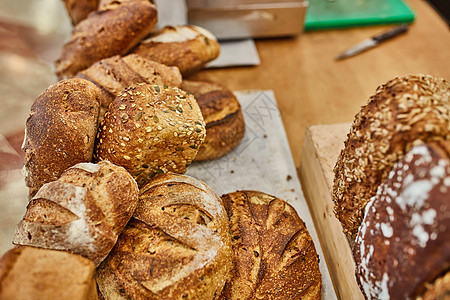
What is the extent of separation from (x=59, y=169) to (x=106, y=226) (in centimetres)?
35

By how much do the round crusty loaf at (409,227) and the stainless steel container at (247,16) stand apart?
1917mm

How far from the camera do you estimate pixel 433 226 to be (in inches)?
34.7

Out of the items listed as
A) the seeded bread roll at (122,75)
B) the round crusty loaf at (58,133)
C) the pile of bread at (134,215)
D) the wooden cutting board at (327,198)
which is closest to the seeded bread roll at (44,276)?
the pile of bread at (134,215)

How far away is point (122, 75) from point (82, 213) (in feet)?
2.45

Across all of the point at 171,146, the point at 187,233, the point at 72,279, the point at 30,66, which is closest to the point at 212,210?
the point at 187,233

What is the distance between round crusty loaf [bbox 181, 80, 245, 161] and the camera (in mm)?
1854

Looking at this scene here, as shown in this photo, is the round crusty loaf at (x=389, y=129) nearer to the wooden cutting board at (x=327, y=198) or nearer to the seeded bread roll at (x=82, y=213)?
the wooden cutting board at (x=327, y=198)

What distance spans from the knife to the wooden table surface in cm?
4

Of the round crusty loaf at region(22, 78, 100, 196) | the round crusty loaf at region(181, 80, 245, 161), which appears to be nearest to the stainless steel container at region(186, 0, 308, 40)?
the round crusty loaf at region(181, 80, 245, 161)

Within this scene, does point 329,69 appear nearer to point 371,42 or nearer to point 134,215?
point 371,42

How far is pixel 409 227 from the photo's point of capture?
95 cm

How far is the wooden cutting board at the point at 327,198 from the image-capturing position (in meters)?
1.42

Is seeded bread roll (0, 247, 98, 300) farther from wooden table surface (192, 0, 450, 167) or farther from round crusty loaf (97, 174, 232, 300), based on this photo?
wooden table surface (192, 0, 450, 167)

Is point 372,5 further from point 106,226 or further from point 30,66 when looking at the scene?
point 106,226
